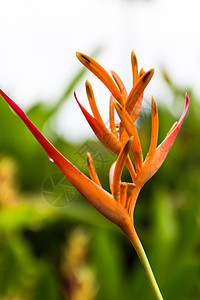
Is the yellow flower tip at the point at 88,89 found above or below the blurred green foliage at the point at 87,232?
above

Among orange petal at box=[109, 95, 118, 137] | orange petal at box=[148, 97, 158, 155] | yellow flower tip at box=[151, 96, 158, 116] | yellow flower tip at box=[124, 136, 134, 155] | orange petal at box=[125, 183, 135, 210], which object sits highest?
orange petal at box=[109, 95, 118, 137]

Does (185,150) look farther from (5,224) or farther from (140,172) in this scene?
(140,172)

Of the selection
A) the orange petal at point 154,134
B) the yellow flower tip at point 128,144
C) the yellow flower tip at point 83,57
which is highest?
the yellow flower tip at point 83,57

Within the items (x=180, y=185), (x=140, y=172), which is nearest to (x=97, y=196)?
(x=140, y=172)

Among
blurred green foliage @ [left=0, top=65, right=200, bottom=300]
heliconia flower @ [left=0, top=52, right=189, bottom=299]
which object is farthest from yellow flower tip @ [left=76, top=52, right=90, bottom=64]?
blurred green foliage @ [left=0, top=65, right=200, bottom=300]

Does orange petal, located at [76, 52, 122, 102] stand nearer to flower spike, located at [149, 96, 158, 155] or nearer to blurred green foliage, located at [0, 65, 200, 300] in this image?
flower spike, located at [149, 96, 158, 155]

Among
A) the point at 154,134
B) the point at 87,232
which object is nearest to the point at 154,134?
the point at 154,134

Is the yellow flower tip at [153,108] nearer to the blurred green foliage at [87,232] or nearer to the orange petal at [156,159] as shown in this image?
the orange petal at [156,159]

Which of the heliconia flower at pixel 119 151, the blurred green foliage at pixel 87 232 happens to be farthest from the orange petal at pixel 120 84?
the blurred green foliage at pixel 87 232
